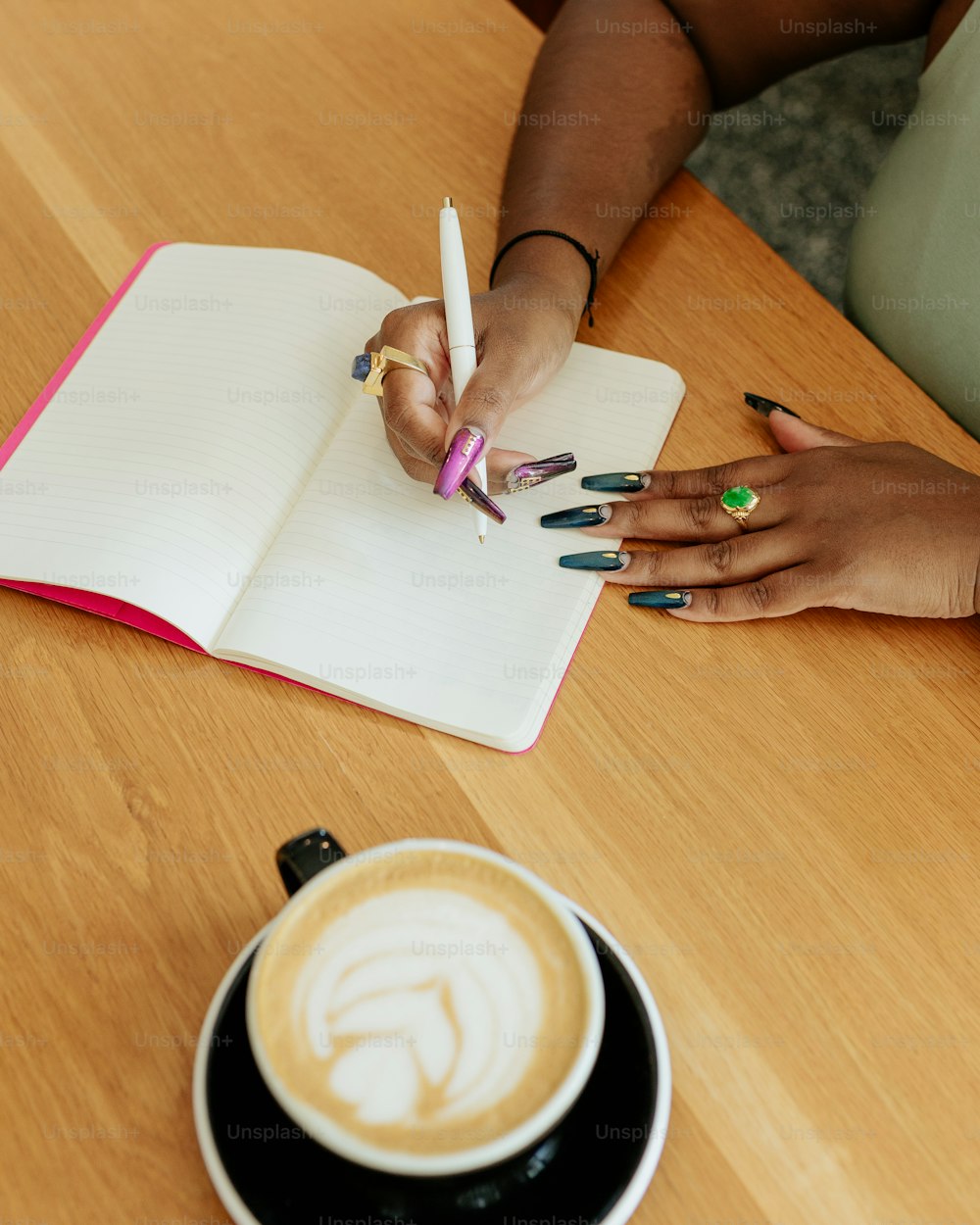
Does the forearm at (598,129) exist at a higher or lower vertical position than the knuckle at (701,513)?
higher

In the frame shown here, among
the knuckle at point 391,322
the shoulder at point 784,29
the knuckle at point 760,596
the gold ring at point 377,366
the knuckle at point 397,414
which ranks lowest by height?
the knuckle at point 760,596

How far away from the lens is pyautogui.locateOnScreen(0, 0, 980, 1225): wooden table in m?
0.52

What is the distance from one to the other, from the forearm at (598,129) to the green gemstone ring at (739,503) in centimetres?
22

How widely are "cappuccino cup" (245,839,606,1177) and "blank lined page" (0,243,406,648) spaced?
29cm

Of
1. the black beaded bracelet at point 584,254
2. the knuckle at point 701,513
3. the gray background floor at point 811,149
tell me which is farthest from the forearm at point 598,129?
the gray background floor at point 811,149

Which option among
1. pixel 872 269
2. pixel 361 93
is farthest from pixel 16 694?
pixel 872 269

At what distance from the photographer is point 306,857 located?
1.58 feet

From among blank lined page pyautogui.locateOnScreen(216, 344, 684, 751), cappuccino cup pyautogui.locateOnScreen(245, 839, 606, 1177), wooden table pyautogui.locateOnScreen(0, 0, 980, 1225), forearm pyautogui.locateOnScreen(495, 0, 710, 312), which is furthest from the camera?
forearm pyautogui.locateOnScreen(495, 0, 710, 312)

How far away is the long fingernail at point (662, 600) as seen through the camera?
0.70 metres

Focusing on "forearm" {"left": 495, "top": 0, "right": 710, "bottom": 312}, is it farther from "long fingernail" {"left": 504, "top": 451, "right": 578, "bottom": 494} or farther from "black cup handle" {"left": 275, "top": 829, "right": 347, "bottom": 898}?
"black cup handle" {"left": 275, "top": 829, "right": 347, "bottom": 898}

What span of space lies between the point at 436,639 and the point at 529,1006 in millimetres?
291

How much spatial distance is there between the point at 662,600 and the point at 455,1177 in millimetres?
392

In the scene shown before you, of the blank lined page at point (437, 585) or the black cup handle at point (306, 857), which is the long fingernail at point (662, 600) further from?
the black cup handle at point (306, 857)

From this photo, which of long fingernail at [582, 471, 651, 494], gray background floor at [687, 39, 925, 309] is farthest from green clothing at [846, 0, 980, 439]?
gray background floor at [687, 39, 925, 309]
